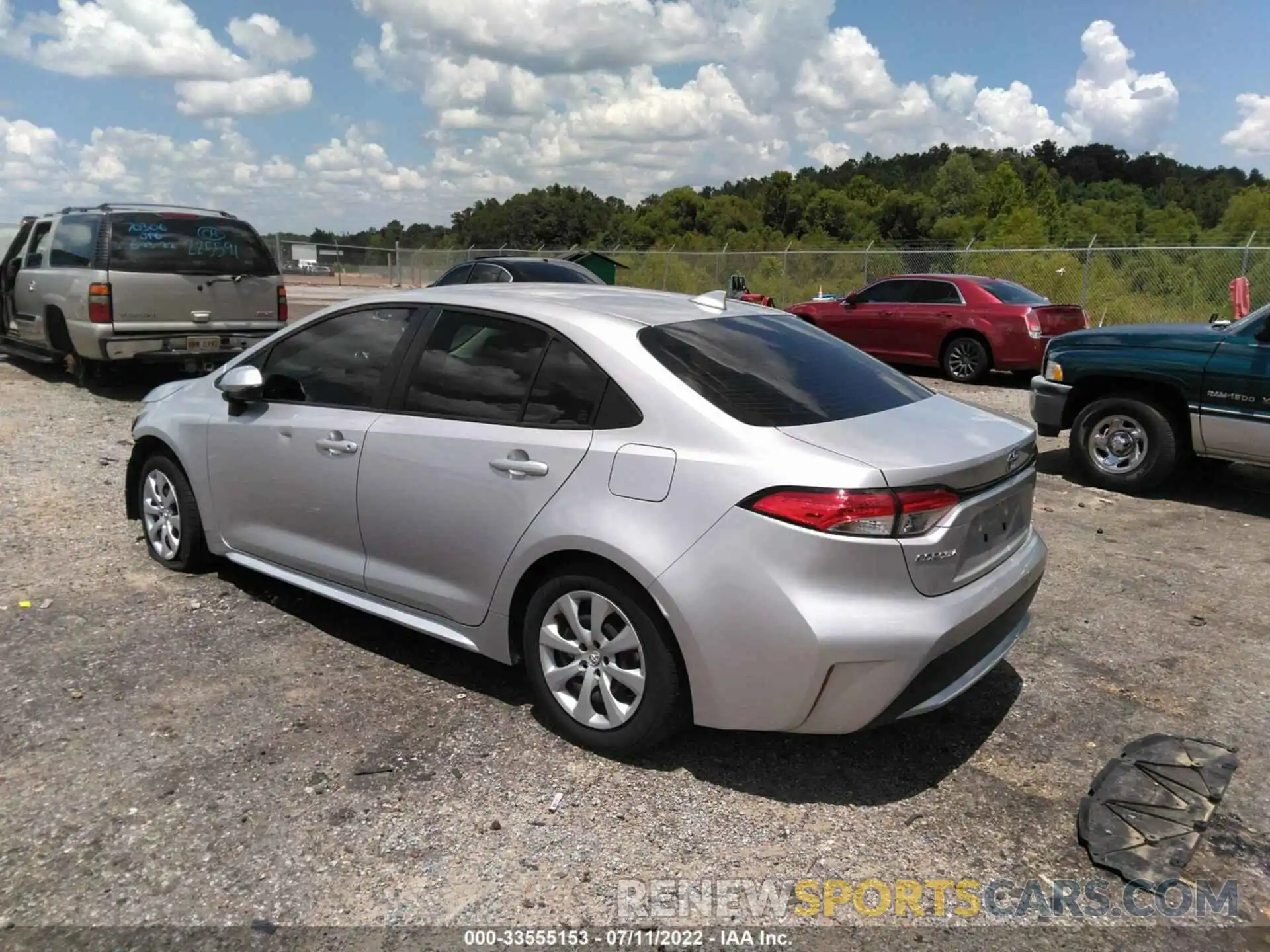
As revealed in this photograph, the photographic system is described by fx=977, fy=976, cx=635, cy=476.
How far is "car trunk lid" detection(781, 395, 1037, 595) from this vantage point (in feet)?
9.79

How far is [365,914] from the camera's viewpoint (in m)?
2.62

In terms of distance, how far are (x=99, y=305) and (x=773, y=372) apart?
8485 millimetres

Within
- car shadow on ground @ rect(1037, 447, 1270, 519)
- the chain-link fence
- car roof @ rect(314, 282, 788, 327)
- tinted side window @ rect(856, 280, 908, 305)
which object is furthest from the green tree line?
car roof @ rect(314, 282, 788, 327)

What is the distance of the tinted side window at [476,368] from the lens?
362 centimetres

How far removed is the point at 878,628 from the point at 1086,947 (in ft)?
3.17

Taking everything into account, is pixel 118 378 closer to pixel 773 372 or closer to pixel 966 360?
pixel 773 372

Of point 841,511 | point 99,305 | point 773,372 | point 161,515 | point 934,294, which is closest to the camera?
point 841,511

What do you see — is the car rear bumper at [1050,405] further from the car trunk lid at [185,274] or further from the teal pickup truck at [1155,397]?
the car trunk lid at [185,274]

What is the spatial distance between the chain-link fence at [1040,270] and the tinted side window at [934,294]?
5.97m

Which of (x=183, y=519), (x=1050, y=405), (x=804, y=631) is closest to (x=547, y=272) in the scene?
(x=1050, y=405)

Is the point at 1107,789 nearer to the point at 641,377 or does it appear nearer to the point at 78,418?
the point at 641,377

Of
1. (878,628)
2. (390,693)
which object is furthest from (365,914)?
(878,628)

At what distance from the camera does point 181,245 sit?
991 centimetres

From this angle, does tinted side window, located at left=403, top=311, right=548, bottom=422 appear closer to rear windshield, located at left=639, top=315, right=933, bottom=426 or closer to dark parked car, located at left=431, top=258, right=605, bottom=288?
rear windshield, located at left=639, top=315, right=933, bottom=426
